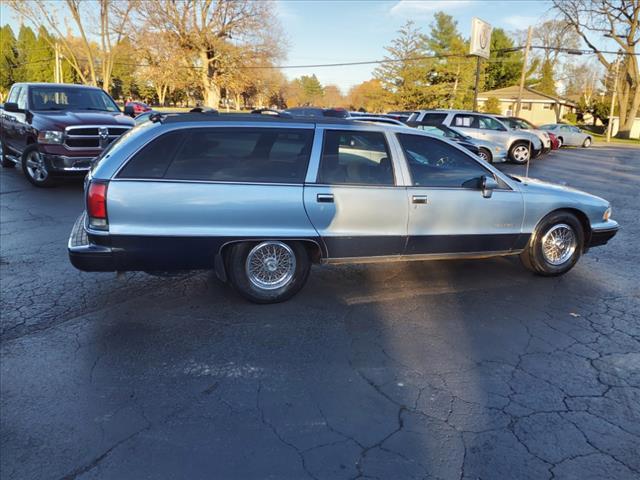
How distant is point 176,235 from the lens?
412 cm

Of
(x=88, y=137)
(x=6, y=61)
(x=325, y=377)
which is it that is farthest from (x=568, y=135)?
(x=6, y=61)

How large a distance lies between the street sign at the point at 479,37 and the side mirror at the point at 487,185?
92.2ft

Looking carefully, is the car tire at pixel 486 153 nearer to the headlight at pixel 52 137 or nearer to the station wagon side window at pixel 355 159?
the headlight at pixel 52 137

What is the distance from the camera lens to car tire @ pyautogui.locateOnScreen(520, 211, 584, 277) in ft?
17.2

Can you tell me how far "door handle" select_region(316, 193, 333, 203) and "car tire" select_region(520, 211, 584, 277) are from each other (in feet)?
7.67

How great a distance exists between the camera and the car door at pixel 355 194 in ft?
14.4

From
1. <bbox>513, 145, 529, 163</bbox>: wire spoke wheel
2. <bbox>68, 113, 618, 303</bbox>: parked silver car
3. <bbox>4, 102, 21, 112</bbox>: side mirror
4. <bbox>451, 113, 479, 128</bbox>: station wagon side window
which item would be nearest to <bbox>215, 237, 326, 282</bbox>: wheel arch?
<bbox>68, 113, 618, 303</bbox>: parked silver car

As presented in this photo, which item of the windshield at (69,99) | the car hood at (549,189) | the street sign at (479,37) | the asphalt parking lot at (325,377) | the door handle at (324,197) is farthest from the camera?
the street sign at (479,37)

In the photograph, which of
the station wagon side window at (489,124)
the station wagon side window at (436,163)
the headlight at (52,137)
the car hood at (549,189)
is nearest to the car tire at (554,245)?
the car hood at (549,189)

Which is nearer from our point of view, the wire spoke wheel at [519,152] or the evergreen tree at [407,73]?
the wire spoke wheel at [519,152]

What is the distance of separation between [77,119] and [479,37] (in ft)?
89.6

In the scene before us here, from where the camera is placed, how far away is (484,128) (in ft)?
59.4

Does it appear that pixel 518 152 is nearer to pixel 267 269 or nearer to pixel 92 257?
pixel 267 269

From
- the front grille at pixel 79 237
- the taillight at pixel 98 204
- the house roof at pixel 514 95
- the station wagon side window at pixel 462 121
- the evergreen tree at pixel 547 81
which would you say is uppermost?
the evergreen tree at pixel 547 81
